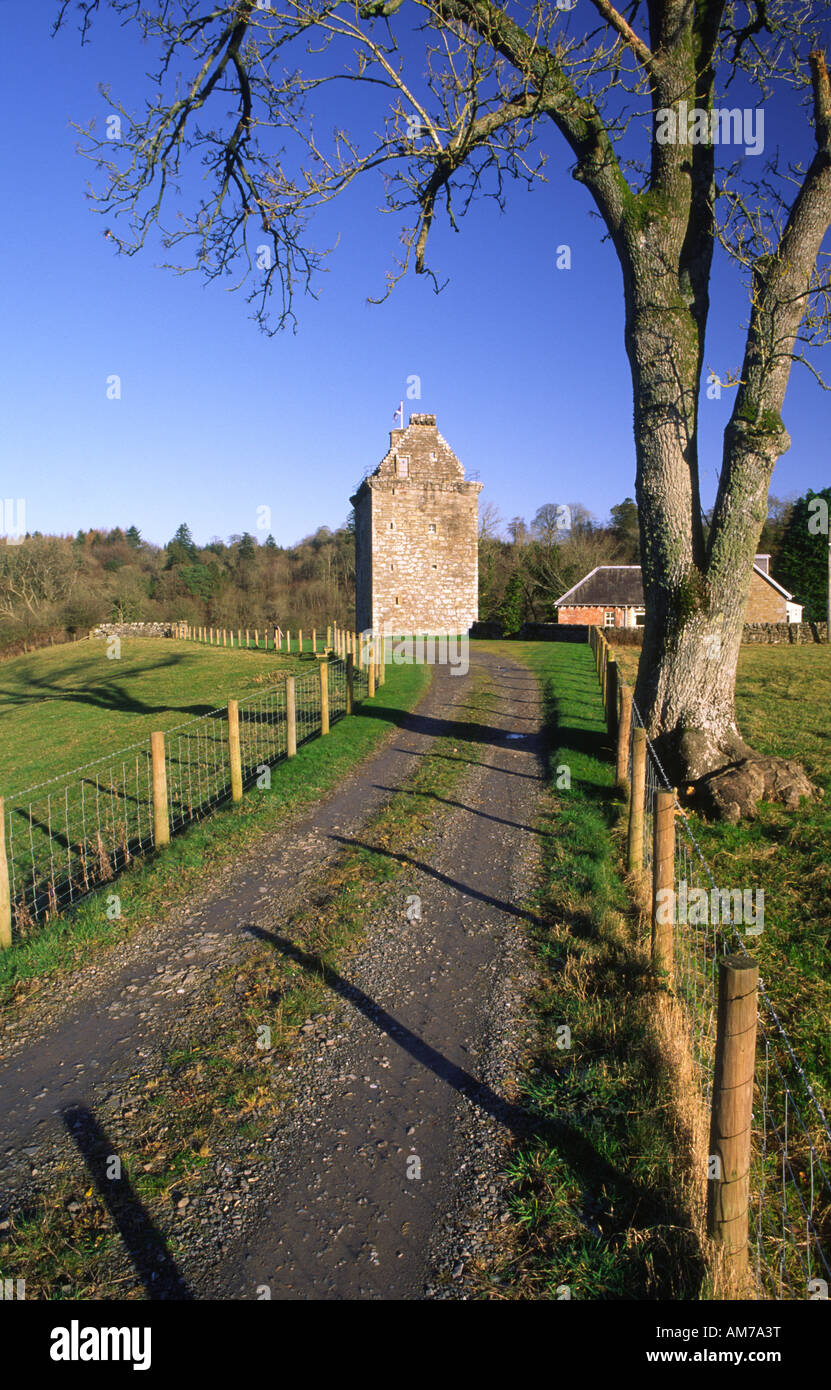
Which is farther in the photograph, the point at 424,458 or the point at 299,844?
the point at 424,458

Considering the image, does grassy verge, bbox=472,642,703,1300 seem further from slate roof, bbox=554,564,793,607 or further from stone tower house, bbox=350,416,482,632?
slate roof, bbox=554,564,793,607

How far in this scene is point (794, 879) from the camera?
23.9 ft

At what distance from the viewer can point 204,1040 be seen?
477 cm

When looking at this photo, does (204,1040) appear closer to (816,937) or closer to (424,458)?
(816,937)

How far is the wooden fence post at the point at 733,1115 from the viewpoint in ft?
9.44

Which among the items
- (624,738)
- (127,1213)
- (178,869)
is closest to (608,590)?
(624,738)

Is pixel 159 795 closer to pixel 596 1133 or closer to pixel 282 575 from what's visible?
pixel 596 1133

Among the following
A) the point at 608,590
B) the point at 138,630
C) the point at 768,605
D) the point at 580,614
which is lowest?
the point at 138,630

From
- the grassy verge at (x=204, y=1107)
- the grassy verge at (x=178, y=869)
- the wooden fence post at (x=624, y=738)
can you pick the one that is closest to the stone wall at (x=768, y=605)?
the grassy verge at (x=178, y=869)

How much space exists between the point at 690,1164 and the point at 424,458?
1555 inches

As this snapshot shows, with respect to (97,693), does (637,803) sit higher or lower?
higher

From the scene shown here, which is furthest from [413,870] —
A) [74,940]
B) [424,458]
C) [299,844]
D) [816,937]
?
[424,458]

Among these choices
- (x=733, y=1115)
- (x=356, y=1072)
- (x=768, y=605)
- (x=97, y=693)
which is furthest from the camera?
(x=768, y=605)

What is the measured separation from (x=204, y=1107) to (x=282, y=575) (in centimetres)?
7779
